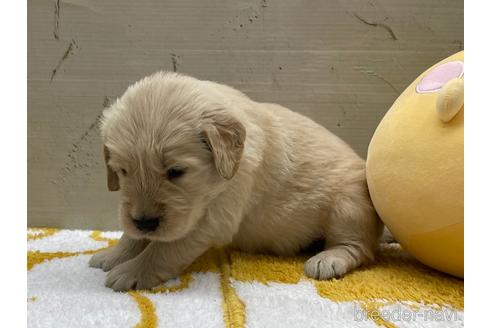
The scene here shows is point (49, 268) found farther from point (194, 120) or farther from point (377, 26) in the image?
point (377, 26)

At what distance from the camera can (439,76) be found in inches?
72.7

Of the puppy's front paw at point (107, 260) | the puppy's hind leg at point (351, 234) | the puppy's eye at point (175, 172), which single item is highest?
the puppy's eye at point (175, 172)

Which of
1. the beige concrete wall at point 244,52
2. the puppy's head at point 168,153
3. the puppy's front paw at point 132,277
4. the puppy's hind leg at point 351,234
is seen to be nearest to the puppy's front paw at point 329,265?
the puppy's hind leg at point 351,234

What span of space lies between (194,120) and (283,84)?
3.39 ft

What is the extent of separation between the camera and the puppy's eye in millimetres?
1689

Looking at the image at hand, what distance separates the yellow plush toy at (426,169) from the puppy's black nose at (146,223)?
0.91m

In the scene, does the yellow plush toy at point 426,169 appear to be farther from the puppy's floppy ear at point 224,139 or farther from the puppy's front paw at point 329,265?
the puppy's floppy ear at point 224,139

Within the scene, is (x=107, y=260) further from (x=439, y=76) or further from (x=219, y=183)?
(x=439, y=76)

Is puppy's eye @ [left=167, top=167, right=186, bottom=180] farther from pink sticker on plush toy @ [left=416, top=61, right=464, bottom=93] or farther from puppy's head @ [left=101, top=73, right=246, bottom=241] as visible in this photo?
pink sticker on plush toy @ [left=416, top=61, right=464, bottom=93]

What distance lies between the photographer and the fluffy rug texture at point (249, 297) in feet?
4.75

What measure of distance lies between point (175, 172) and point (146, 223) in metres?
0.21

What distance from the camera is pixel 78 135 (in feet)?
8.85

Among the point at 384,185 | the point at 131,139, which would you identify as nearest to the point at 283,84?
the point at 384,185

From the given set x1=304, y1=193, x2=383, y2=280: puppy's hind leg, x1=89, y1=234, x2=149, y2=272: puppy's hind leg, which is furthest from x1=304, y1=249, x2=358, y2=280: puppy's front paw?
x1=89, y1=234, x2=149, y2=272: puppy's hind leg
